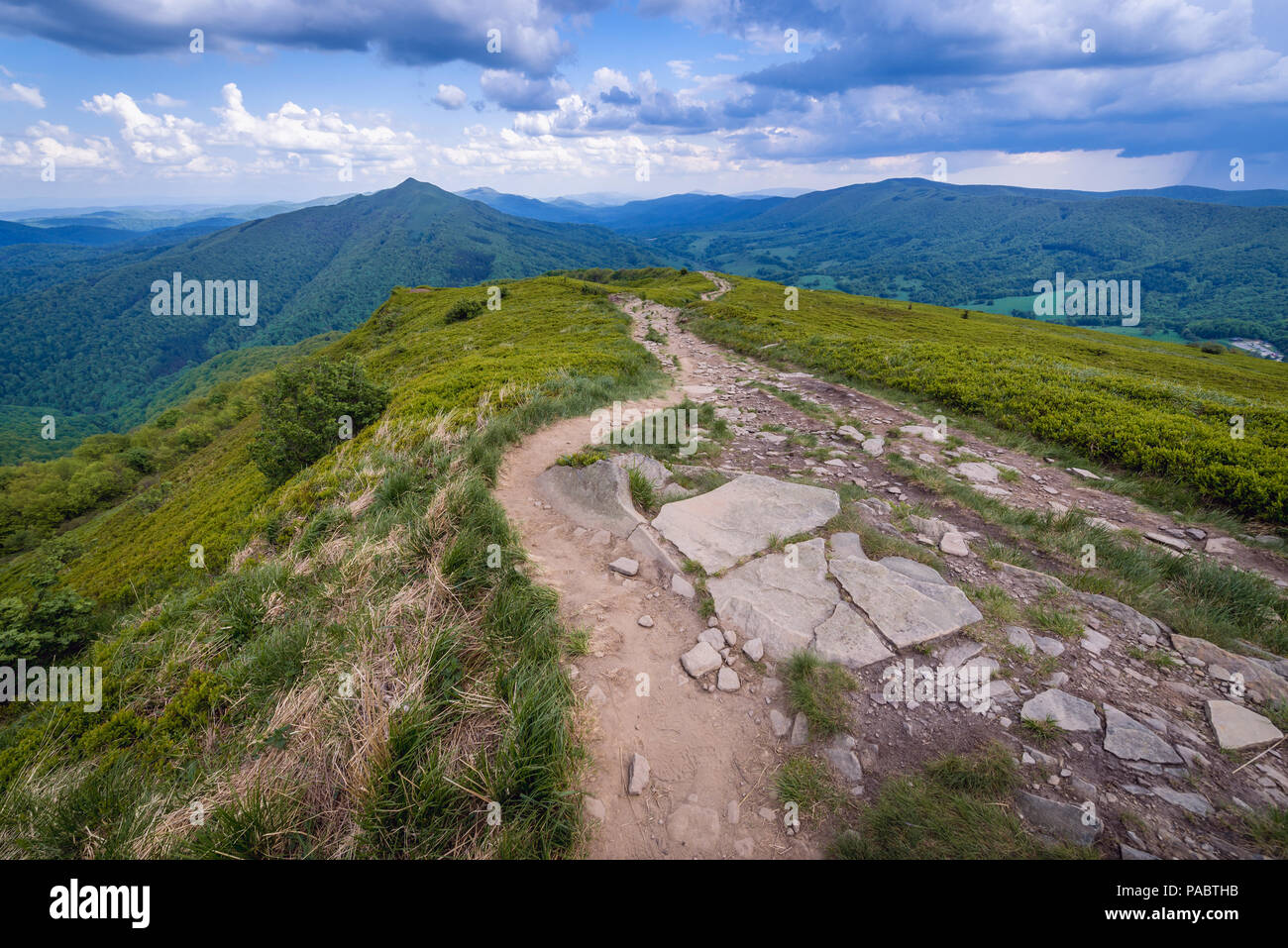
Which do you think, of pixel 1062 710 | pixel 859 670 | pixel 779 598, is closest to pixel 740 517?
pixel 779 598

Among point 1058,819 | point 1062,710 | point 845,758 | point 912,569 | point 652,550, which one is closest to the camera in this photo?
point 1058,819

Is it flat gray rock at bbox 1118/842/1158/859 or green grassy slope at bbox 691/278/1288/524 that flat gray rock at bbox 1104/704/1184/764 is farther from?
green grassy slope at bbox 691/278/1288/524

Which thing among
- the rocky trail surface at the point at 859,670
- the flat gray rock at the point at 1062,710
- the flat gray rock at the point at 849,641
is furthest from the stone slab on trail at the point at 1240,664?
the flat gray rock at the point at 849,641

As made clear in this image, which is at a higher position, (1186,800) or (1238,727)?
(1238,727)

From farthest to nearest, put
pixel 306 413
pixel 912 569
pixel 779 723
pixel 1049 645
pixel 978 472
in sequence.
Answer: pixel 306 413 → pixel 978 472 → pixel 912 569 → pixel 1049 645 → pixel 779 723

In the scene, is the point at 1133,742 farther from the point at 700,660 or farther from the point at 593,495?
the point at 593,495
